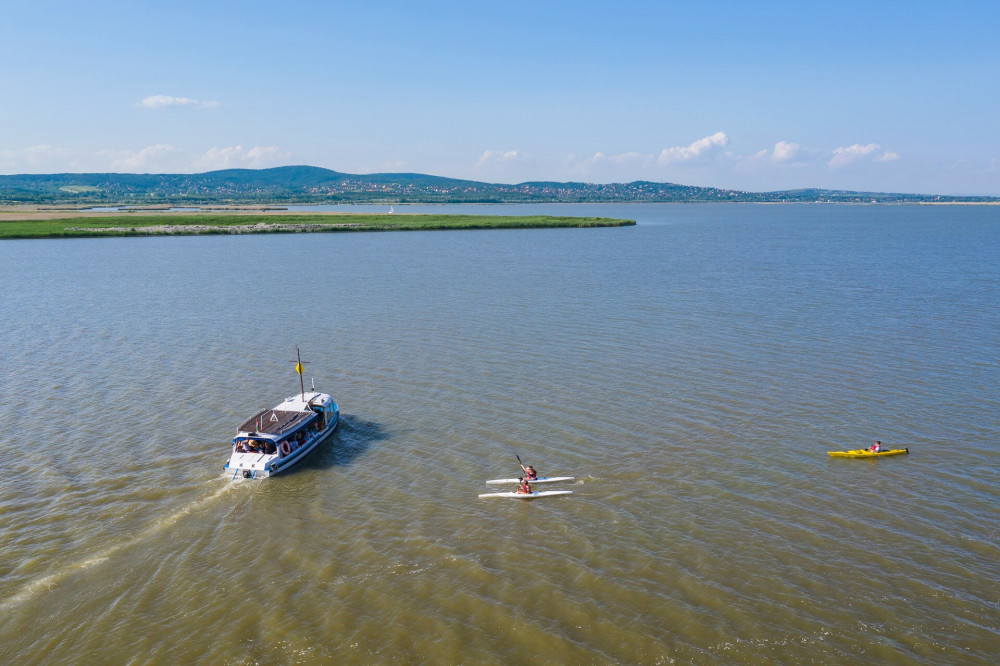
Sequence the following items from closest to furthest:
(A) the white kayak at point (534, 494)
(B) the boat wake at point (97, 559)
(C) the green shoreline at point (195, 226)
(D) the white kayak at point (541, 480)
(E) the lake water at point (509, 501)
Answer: (E) the lake water at point (509, 501), (B) the boat wake at point (97, 559), (A) the white kayak at point (534, 494), (D) the white kayak at point (541, 480), (C) the green shoreline at point (195, 226)

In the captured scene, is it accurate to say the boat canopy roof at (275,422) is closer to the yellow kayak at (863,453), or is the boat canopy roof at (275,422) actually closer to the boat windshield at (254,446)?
the boat windshield at (254,446)

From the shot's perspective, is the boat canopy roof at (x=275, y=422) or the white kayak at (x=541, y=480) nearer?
the white kayak at (x=541, y=480)

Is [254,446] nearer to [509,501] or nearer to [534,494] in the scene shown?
[509,501]

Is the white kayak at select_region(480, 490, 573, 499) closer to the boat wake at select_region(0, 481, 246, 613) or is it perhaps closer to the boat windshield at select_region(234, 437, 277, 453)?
the boat windshield at select_region(234, 437, 277, 453)

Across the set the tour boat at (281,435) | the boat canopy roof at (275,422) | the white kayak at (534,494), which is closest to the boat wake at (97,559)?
the tour boat at (281,435)

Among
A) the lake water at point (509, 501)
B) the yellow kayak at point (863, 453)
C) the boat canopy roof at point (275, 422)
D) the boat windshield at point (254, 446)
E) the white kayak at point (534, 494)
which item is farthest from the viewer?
the boat canopy roof at point (275, 422)
